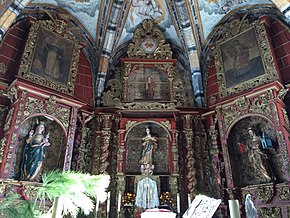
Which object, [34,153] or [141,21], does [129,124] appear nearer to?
[34,153]

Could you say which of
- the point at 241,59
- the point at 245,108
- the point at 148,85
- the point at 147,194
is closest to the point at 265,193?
the point at 245,108

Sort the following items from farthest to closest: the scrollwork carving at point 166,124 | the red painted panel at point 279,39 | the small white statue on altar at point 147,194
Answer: the scrollwork carving at point 166,124 → the red painted panel at point 279,39 → the small white statue on altar at point 147,194

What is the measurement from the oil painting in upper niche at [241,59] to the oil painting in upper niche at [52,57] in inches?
223

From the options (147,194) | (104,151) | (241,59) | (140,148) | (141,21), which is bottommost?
(147,194)

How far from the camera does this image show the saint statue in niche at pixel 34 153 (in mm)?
6969

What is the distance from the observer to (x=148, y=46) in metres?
10.5

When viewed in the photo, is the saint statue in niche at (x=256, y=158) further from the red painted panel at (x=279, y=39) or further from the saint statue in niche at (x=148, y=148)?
the red painted panel at (x=279, y=39)

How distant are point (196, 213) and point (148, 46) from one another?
8003 millimetres

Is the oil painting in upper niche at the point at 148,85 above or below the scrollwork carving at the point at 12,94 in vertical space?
above

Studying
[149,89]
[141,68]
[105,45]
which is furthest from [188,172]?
[105,45]

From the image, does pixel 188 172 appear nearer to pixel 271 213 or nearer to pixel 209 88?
pixel 271 213

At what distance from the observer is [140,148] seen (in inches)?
349

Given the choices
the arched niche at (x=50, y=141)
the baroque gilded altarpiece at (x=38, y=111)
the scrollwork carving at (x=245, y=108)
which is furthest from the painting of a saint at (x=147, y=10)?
the arched niche at (x=50, y=141)

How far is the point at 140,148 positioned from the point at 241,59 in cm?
466
